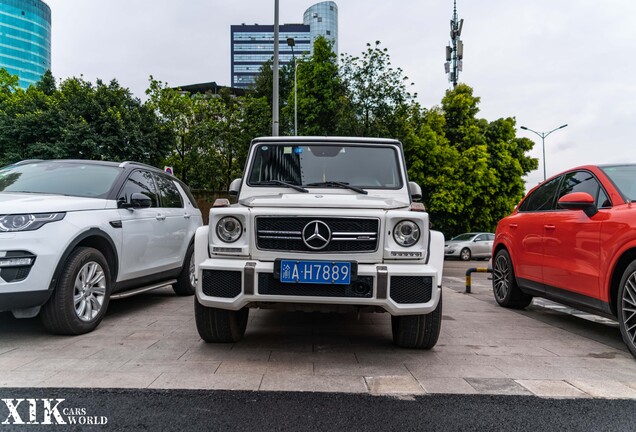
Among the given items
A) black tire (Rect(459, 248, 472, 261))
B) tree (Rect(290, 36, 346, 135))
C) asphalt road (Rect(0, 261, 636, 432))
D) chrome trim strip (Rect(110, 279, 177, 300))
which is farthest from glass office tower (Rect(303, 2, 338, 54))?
asphalt road (Rect(0, 261, 636, 432))

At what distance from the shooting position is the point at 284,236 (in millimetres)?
3768

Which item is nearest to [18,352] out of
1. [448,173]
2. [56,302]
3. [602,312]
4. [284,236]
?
[56,302]

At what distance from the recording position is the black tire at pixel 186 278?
705 centimetres

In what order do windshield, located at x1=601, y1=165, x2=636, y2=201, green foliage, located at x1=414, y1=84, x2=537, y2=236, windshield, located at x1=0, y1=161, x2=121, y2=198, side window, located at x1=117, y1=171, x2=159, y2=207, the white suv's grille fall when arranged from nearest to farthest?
the white suv's grille, windshield, located at x1=601, y1=165, x2=636, y2=201, windshield, located at x1=0, y1=161, x2=121, y2=198, side window, located at x1=117, y1=171, x2=159, y2=207, green foliage, located at x1=414, y1=84, x2=537, y2=236

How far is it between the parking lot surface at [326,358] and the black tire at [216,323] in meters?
0.10

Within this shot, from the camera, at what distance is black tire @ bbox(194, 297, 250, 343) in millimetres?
4062

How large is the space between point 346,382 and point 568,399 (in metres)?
1.45

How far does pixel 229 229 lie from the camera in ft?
12.6

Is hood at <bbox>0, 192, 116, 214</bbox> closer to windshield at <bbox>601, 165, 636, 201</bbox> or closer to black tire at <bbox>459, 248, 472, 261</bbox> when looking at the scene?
windshield at <bbox>601, 165, 636, 201</bbox>

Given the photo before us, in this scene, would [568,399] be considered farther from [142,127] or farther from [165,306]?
[142,127]

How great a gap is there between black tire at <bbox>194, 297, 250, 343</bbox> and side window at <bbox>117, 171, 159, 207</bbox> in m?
2.09

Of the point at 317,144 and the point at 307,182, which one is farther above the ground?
the point at 317,144

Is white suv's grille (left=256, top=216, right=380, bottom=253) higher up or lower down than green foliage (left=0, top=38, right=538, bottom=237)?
lower down

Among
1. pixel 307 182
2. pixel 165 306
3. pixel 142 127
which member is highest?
pixel 142 127
